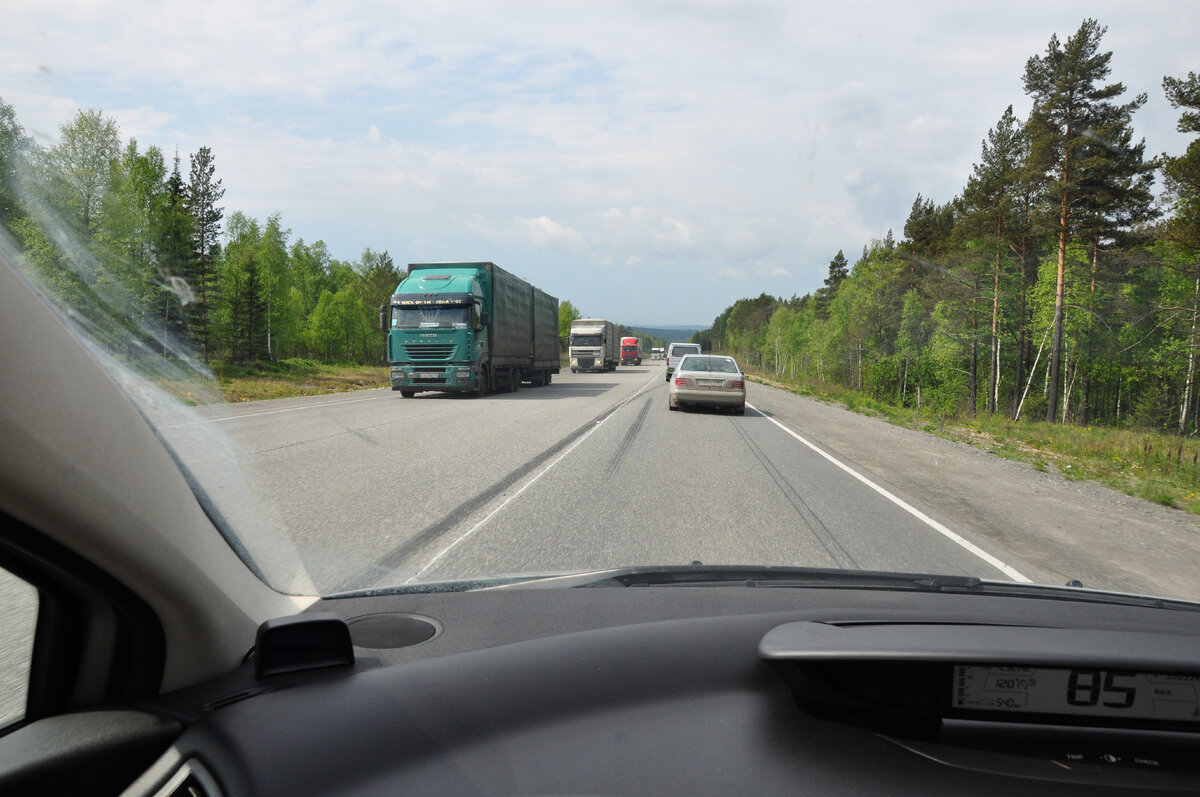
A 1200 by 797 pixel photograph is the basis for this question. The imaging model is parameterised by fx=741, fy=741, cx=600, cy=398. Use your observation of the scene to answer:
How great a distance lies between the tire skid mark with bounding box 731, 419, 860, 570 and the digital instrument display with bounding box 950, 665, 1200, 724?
3.55 m

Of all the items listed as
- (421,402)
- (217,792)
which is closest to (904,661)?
(217,792)

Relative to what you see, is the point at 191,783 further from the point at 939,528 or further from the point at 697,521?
the point at 939,528

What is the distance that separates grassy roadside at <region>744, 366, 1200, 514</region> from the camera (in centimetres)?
1119

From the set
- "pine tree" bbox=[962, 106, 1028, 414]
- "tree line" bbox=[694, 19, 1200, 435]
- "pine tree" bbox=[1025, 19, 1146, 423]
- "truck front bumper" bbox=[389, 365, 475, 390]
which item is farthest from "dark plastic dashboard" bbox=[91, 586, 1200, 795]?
"pine tree" bbox=[962, 106, 1028, 414]

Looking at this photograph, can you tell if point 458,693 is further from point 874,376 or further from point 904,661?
point 874,376

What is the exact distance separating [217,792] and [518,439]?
1185 cm

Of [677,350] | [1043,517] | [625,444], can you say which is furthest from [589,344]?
[1043,517]

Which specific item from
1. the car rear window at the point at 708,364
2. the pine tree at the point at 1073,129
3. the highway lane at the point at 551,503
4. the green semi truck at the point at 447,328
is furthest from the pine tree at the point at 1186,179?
the green semi truck at the point at 447,328

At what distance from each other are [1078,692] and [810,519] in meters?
5.80

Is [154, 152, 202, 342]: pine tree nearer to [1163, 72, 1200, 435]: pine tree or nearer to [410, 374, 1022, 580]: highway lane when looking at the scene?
[410, 374, 1022, 580]: highway lane

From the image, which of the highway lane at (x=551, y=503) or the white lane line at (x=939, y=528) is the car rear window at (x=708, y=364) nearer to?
the highway lane at (x=551, y=503)

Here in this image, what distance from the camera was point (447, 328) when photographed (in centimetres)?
2331

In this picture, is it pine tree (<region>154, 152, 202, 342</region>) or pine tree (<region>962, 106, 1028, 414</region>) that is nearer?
→ pine tree (<region>154, 152, 202, 342</region>)

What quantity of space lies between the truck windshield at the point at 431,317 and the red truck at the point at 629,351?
6372 cm
